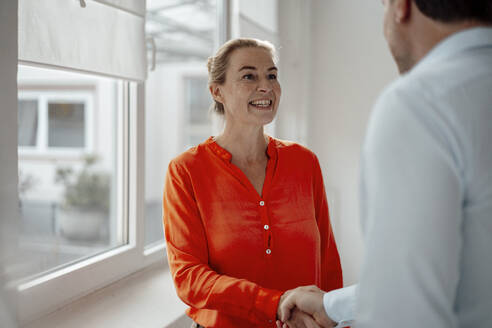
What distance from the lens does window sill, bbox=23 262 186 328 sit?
58.1 inches

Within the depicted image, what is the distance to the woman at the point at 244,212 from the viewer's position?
1270 mm

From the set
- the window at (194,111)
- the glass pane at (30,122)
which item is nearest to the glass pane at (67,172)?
the glass pane at (30,122)

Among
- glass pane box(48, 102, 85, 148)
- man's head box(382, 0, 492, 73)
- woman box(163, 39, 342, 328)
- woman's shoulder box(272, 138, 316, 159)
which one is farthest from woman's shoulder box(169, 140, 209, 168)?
glass pane box(48, 102, 85, 148)

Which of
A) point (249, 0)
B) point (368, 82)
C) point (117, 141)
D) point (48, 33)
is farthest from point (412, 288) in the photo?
point (368, 82)

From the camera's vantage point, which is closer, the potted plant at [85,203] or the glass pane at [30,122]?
the glass pane at [30,122]

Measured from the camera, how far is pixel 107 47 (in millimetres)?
1575

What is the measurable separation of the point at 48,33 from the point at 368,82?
7.98ft

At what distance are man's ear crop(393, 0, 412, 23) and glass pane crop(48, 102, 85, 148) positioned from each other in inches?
387

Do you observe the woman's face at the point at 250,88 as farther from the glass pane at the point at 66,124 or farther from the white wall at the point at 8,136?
the glass pane at the point at 66,124

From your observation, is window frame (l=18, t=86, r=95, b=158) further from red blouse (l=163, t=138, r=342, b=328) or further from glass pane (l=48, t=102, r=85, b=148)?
red blouse (l=163, t=138, r=342, b=328)

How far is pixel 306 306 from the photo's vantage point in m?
1.21

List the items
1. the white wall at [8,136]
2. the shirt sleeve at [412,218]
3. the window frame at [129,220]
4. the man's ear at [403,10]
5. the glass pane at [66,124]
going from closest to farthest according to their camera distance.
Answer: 1. the shirt sleeve at [412,218]
2. the man's ear at [403,10]
3. the white wall at [8,136]
4. the window frame at [129,220]
5. the glass pane at [66,124]

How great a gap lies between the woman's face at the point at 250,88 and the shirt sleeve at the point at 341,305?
0.66m

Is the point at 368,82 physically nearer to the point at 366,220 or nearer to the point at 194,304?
the point at 194,304
